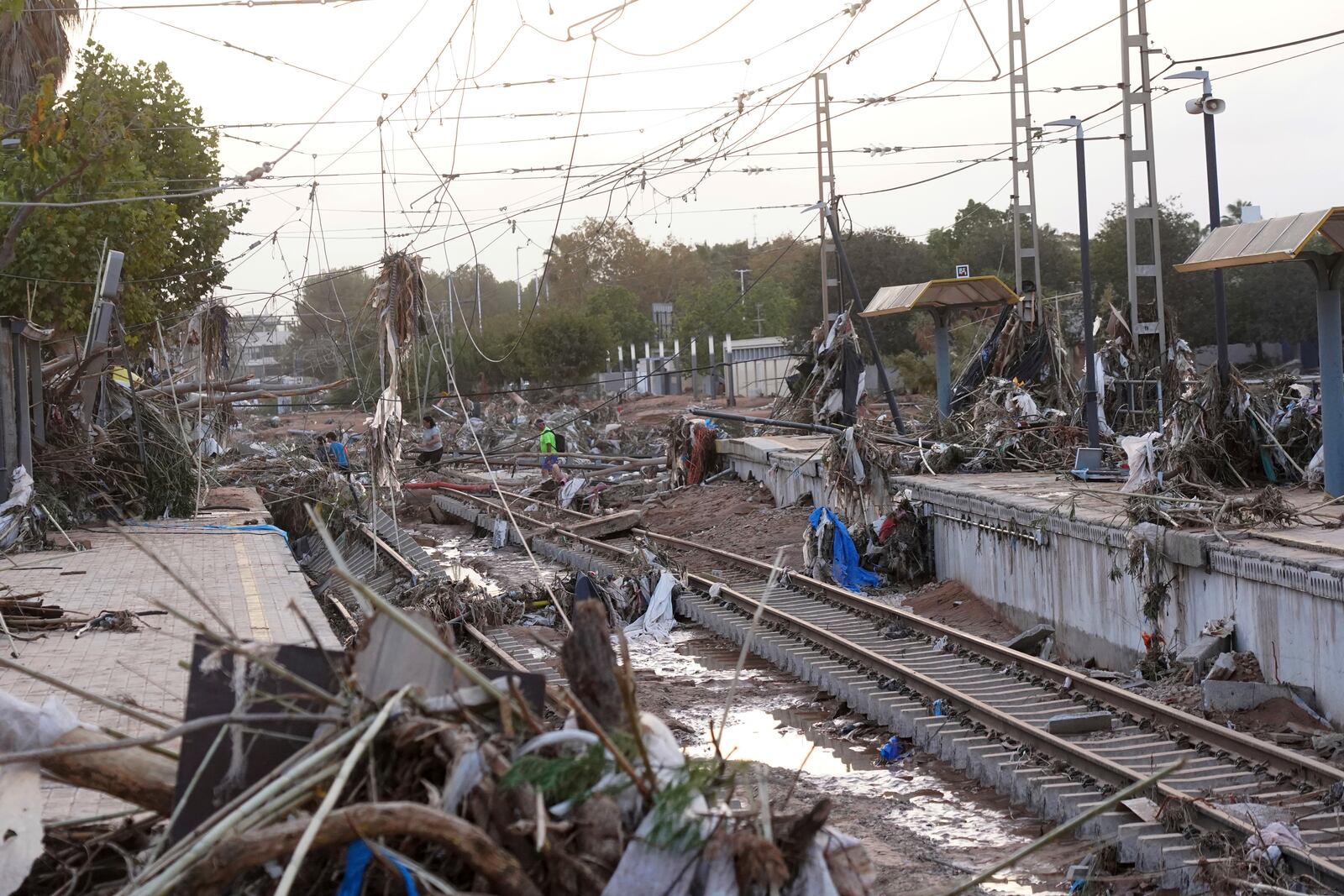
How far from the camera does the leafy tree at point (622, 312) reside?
267 feet

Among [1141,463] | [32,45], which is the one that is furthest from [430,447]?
[1141,463]

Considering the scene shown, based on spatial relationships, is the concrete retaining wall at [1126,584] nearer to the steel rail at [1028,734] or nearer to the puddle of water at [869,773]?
the steel rail at [1028,734]

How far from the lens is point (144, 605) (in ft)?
44.1

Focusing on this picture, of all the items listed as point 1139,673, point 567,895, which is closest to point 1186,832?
point 1139,673

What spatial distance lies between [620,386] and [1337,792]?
60544 millimetres

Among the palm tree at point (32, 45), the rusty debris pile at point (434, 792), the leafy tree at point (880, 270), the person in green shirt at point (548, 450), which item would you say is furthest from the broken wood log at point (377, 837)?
the leafy tree at point (880, 270)

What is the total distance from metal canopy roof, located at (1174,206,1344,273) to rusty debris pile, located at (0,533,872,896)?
1048 cm

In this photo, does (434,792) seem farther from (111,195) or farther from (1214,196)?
(111,195)

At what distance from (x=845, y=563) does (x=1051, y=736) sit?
8.78 metres

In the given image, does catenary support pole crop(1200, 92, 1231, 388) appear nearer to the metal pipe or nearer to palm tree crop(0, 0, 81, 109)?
the metal pipe

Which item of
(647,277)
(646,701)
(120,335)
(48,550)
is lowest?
(646,701)

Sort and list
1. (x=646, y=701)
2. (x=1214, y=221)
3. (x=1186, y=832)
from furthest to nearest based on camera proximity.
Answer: (x=1214, y=221) → (x=646, y=701) → (x=1186, y=832)

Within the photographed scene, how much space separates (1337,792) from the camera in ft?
25.9

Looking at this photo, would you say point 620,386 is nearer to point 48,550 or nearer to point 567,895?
point 48,550
